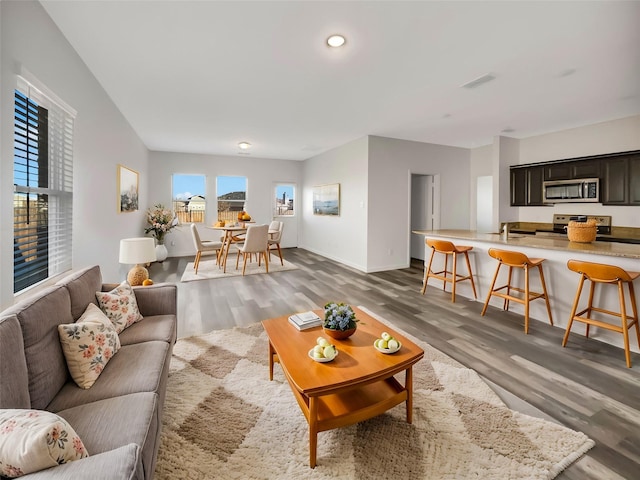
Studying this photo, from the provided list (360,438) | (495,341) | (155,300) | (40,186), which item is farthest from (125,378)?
(495,341)

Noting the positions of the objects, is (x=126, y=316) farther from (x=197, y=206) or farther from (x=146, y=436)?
(x=197, y=206)

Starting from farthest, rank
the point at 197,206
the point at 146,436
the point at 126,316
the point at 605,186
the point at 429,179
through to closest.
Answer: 1. the point at 197,206
2. the point at 429,179
3. the point at 605,186
4. the point at 126,316
5. the point at 146,436

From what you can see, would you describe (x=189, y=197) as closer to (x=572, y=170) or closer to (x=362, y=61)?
(x=362, y=61)

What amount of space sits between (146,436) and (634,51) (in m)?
4.54

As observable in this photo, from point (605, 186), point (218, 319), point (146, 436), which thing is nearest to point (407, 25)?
point (146, 436)

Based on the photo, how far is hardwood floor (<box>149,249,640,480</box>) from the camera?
1756 mm

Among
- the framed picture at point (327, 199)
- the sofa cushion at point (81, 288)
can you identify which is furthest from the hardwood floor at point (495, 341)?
the framed picture at point (327, 199)

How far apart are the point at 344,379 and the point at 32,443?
116cm

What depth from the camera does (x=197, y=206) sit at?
309 inches

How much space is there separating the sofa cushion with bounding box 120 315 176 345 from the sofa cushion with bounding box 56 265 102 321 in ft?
1.00

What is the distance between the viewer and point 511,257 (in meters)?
3.31

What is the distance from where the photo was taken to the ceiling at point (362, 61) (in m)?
2.18

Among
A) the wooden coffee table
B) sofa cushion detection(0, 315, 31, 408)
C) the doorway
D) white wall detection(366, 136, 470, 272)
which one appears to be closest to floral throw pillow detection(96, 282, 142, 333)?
sofa cushion detection(0, 315, 31, 408)

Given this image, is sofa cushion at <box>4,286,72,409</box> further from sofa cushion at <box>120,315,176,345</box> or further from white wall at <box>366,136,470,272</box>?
white wall at <box>366,136,470,272</box>
